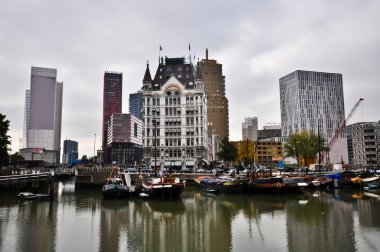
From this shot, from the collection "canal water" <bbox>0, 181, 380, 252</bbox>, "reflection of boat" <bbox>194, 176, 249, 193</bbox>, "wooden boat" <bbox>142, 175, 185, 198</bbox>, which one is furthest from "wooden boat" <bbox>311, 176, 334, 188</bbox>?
"wooden boat" <bbox>142, 175, 185, 198</bbox>

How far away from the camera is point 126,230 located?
33.7 meters

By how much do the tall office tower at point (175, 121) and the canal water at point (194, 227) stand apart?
68824 mm

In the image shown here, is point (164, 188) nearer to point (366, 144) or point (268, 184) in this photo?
point (268, 184)

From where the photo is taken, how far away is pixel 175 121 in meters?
126

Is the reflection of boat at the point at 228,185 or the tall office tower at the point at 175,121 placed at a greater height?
the tall office tower at the point at 175,121

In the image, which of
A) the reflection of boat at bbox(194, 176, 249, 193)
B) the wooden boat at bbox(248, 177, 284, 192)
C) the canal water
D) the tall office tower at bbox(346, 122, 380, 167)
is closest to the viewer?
the canal water

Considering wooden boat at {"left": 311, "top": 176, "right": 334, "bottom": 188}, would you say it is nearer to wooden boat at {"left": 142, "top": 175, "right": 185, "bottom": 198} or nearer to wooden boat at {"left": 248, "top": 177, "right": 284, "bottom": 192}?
wooden boat at {"left": 248, "top": 177, "right": 284, "bottom": 192}

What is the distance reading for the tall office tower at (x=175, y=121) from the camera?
123125 mm

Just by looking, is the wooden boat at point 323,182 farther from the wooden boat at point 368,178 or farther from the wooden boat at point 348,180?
the wooden boat at point 368,178

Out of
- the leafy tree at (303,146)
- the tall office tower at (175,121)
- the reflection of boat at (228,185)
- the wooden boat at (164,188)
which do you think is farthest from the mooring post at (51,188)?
the leafy tree at (303,146)

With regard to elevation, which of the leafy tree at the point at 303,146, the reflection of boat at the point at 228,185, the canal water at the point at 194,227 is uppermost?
the leafy tree at the point at 303,146

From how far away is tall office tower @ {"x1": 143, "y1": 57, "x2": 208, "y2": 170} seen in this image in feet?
404

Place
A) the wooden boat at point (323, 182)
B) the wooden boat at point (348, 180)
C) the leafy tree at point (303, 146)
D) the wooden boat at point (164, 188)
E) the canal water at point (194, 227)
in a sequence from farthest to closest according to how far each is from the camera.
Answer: the leafy tree at point (303, 146) → the wooden boat at point (348, 180) → the wooden boat at point (323, 182) → the wooden boat at point (164, 188) → the canal water at point (194, 227)

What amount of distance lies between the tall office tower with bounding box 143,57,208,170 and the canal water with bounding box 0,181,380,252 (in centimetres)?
6882
